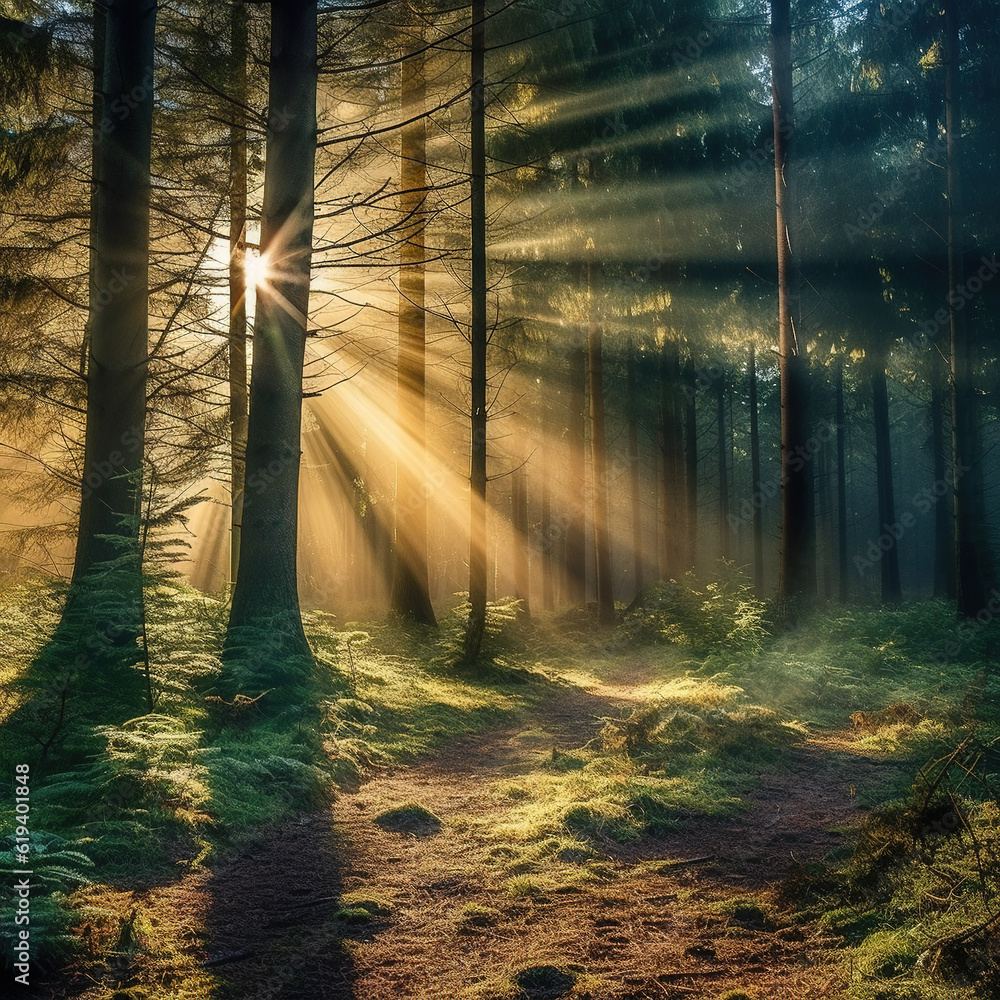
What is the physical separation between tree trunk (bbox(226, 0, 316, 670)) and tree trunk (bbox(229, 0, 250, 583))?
139 inches

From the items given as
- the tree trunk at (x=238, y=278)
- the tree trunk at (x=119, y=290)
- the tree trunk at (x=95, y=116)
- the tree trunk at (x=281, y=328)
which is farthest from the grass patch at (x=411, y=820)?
the tree trunk at (x=238, y=278)

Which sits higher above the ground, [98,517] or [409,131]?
[409,131]

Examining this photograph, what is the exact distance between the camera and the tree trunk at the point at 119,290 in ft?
25.9

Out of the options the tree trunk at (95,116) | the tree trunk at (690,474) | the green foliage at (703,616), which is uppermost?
the tree trunk at (95,116)

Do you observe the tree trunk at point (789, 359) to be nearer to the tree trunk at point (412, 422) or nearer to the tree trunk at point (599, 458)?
the tree trunk at point (599, 458)

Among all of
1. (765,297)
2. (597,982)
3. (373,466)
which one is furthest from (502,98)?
(597,982)

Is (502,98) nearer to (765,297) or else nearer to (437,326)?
(437,326)

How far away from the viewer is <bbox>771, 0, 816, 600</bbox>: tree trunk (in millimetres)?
13180

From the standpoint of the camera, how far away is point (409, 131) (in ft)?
44.8

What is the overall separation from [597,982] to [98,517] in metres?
7.05

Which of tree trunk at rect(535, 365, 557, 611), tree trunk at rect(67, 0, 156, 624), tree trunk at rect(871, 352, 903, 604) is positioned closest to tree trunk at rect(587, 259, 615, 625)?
tree trunk at rect(535, 365, 557, 611)

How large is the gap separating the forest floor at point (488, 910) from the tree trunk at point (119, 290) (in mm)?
4364

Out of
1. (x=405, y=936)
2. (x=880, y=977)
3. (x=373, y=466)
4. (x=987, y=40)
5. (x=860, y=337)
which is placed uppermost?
(x=987, y=40)

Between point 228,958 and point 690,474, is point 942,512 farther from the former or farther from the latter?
point 228,958
